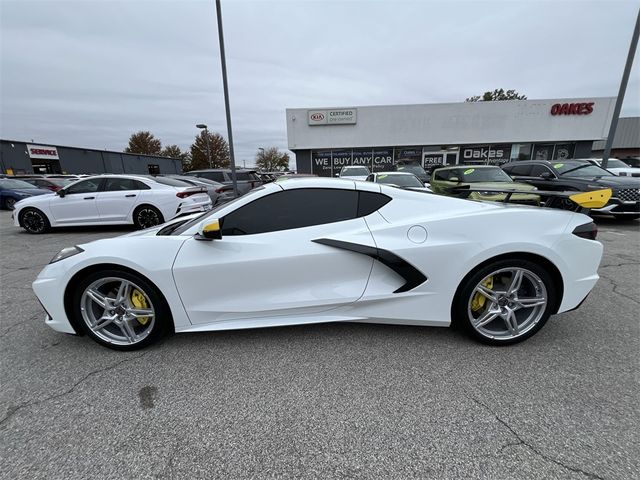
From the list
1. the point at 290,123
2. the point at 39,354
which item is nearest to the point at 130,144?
the point at 290,123

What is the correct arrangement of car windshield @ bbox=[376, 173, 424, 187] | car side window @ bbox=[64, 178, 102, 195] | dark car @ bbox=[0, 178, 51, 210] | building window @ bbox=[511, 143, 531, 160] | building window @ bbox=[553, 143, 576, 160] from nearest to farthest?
1. car side window @ bbox=[64, 178, 102, 195]
2. car windshield @ bbox=[376, 173, 424, 187]
3. dark car @ bbox=[0, 178, 51, 210]
4. building window @ bbox=[511, 143, 531, 160]
5. building window @ bbox=[553, 143, 576, 160]

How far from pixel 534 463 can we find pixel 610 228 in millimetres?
7927

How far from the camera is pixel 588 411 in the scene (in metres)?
1.77

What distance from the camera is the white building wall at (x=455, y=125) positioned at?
21781 mm

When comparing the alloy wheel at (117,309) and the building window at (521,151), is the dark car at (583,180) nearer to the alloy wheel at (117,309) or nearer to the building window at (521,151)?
the alloy wheel at (117,309)

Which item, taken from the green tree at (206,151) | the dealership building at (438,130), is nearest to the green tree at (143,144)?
the green tree at (206,151)

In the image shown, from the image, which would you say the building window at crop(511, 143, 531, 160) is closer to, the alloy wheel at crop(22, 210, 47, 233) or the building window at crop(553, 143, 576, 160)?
the building window at crop(553, 143, 576, 160)

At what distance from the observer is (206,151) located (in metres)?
56.3

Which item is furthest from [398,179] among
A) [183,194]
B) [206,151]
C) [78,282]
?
[206,151]

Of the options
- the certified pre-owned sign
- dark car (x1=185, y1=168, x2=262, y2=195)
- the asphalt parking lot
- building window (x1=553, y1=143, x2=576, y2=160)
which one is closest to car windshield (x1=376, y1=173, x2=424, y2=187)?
dark car (x1=185, y1=168, x2=262, y2=195)

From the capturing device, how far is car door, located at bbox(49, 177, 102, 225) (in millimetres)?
7344

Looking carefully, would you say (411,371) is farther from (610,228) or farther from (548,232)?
(610,228)

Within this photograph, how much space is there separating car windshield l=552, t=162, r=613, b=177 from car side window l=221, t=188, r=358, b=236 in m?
8.37

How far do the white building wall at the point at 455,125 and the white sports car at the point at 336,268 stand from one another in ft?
68.1
